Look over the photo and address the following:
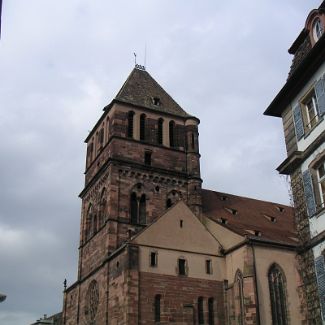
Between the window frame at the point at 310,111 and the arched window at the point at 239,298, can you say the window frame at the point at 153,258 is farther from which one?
the window frame at the point at 310,111

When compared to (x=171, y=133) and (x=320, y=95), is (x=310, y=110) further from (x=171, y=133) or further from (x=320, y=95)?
(x=171, y=133)

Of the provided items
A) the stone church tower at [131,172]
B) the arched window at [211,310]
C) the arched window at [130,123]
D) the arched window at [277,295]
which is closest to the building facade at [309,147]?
the arched window at [277,295]

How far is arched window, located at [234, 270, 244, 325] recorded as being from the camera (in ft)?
91.2

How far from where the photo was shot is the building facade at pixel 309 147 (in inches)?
559

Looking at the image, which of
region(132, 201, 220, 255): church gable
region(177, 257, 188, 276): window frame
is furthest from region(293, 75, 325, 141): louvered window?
region(177, 257, 188, 276): window frame

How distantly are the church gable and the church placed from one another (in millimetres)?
63

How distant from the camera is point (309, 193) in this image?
14906 mm

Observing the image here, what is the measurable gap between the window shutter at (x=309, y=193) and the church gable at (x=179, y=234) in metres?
14.8

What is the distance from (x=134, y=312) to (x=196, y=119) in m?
17.4

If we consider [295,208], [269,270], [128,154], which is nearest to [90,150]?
[128,154]

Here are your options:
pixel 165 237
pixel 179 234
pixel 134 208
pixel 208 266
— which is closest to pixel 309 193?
pixel 165 237

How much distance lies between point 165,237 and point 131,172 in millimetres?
6814

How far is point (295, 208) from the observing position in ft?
51.7

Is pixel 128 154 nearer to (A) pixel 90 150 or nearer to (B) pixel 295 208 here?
(A) pixel 90 150
